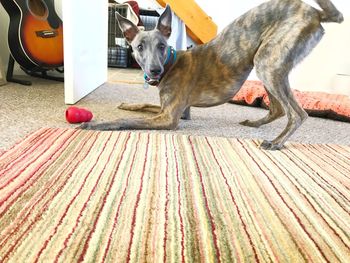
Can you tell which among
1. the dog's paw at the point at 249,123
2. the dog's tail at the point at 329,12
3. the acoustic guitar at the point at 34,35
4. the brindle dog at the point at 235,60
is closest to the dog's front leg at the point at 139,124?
the brindle dog at the point at 235,60

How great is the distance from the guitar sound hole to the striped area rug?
5.24 ft

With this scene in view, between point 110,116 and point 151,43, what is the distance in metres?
0.47

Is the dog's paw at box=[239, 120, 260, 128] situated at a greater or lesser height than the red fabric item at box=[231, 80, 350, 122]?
Answer: lesser

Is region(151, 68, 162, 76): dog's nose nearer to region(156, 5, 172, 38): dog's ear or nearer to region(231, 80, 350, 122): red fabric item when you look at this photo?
region(156, 5, 172, 38): dog's ear

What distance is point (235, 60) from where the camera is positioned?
1.78 m

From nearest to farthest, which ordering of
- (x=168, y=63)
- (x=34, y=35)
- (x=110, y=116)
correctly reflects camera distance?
(x=168, y=63) < (x=110, y=116) < (x=34, y=35)

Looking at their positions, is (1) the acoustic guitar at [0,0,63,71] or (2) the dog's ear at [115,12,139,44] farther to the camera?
(1) the acoustic guitar at [0,0,63,71]

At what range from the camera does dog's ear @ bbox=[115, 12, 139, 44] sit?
175 cm

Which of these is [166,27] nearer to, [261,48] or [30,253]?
[261,48]

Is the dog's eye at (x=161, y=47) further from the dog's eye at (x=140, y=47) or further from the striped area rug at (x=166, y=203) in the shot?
the striped area rug at (x=166, y=203)

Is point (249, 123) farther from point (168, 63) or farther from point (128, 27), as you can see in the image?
point (128, 27)

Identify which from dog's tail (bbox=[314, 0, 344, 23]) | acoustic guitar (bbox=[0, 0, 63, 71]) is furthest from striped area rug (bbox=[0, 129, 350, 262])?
acoustic guitar (bbox=[0, 0, 63, 71])

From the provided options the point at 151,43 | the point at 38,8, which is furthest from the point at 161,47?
the point at 38,8

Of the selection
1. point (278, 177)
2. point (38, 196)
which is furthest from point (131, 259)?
point (278, 177)
